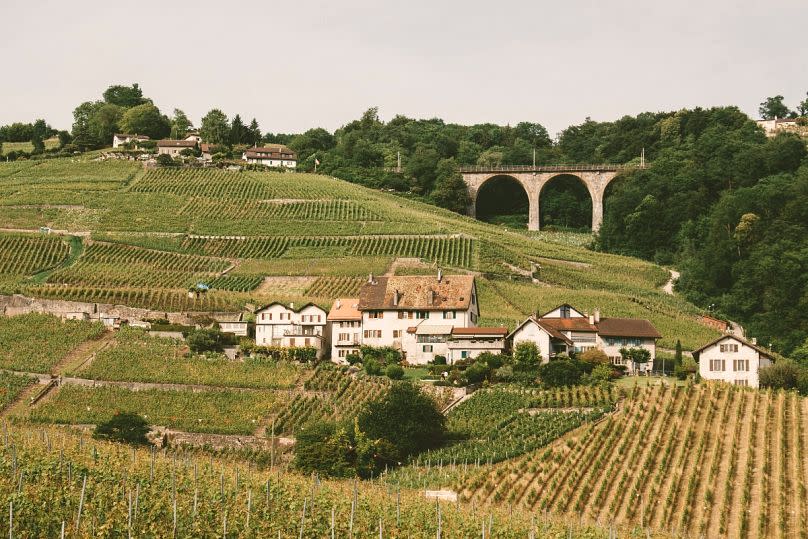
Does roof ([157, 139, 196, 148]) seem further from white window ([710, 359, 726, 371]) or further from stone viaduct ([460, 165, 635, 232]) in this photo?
white window ([710, 359, 726, 371])

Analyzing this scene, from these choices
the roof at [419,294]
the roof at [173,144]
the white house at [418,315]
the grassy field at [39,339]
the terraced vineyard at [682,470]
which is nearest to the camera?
the terraced vineyard at [682,470]

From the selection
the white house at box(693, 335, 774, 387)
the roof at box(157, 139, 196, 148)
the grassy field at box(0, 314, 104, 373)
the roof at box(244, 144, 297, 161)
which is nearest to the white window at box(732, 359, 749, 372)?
the white house at box(693, 335, 774, 387)

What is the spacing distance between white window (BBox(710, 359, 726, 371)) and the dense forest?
50.9ft

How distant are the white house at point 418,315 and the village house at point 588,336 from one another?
423cm

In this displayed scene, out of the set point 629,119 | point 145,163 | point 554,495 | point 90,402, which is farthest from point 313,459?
point 629,119

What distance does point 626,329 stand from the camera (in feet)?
201

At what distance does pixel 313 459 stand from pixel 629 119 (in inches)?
4280

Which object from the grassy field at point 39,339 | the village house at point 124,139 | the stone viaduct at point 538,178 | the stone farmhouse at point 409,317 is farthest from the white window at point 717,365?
the village house at point 124,139

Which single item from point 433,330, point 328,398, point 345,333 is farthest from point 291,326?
point 328,398

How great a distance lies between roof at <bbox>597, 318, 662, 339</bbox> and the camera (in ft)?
200

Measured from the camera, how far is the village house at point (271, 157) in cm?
13525

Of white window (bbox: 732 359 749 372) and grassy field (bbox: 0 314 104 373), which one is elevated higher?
white window (bbox: 732 359 749 372)

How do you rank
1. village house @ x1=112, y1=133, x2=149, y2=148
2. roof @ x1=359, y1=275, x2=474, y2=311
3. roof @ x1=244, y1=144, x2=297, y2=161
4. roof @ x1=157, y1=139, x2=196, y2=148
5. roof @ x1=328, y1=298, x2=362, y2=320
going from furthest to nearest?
village house @ x1=112, y1=133, x2=149, y2=148
roof @ x1=244, y1=144, x2=297, y2=161
roof @ x1=157, y1=139, x2=196, y2=148
roof @ x1=328, y1=298, x2=362, y2=320
roof @ x1=359, y1=275, x2=474, y2=311

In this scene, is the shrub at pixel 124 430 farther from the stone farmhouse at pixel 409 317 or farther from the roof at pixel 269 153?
the roof at pixel 269 153
